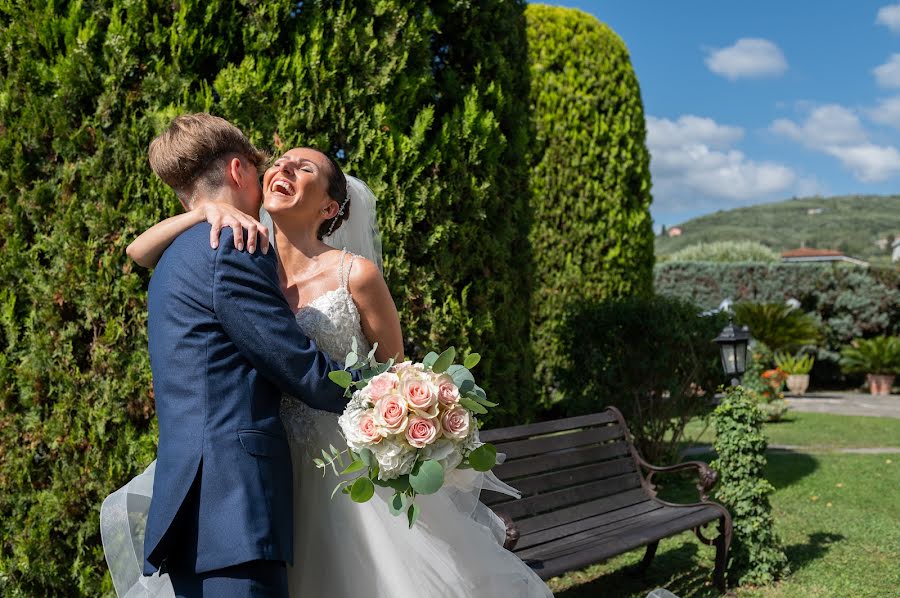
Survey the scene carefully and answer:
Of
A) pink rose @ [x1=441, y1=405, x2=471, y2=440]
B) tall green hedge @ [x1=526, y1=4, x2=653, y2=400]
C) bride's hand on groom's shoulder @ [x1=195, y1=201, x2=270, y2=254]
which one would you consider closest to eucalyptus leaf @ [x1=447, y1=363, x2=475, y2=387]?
pink rose @ [x1=441, y1=405, x2=471, y2=440]

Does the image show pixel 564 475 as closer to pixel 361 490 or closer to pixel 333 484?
pixel 333 484

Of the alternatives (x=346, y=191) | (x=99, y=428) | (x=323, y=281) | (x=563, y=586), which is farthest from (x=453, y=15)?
(x=563, y=586)

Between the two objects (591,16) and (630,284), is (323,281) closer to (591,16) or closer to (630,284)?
(630,284)

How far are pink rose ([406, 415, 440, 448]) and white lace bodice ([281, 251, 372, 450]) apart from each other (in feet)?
1.53

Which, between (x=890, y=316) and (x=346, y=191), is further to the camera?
(x=890, y=316)

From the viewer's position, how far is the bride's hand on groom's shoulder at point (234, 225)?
81.4 inches

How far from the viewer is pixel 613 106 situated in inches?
406

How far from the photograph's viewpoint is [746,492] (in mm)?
5020

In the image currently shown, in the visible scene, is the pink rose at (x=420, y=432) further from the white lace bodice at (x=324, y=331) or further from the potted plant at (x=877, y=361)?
the potted plant at (x=877, y=361)

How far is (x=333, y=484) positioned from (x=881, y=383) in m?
18.0

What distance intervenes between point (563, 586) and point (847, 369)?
15.2 m

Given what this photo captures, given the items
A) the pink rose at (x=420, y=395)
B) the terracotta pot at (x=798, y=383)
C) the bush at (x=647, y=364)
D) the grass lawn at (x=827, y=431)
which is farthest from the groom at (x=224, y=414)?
the terracotta pot at (x=798, y=383)

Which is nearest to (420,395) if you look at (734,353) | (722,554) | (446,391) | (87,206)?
(446,391)

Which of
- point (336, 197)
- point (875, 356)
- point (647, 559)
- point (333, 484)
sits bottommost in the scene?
point (647, 559)
